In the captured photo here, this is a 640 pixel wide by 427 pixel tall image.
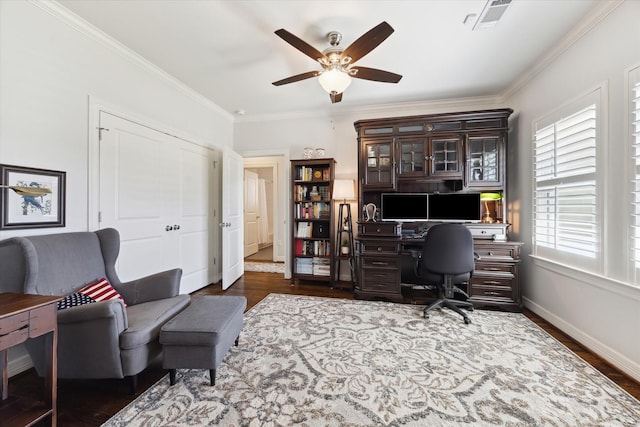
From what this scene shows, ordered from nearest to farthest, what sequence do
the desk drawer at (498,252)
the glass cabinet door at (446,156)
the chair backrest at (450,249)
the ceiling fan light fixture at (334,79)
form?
the ceiling fan light fixture at (334,79)
the chair backrest at (450,249)
the desk drawer at (498,252)
the glass cabinet door at (446,156)

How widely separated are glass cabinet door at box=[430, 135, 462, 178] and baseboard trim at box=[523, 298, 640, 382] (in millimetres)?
1787

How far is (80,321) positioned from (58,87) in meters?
1.87

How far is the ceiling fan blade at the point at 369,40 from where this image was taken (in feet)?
5.83

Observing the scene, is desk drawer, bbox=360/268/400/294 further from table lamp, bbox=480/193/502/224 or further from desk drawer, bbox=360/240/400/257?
table lamp, bbox=480/193/502/224

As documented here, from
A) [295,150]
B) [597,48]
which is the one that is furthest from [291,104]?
[597,48]

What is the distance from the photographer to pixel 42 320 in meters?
1.33

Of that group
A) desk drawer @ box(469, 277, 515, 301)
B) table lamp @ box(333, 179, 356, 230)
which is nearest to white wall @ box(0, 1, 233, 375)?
table lamp @ box(333, 179, 356, 230)

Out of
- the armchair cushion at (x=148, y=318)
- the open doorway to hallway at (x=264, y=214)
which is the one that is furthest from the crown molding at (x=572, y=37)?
the armchair cushion at (x=148, y=318)

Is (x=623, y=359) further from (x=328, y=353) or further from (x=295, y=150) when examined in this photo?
(x=295, y=150)

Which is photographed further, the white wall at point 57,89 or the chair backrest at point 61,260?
the white wall at point 57,89

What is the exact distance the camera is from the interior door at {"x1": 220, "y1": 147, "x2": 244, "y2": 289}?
374 cm

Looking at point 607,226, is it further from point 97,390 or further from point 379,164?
point 97,390

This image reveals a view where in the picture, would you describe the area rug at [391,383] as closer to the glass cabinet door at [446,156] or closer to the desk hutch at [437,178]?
the desk hutch at [437,178]

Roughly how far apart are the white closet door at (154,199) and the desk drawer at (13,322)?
1346 millimetres
